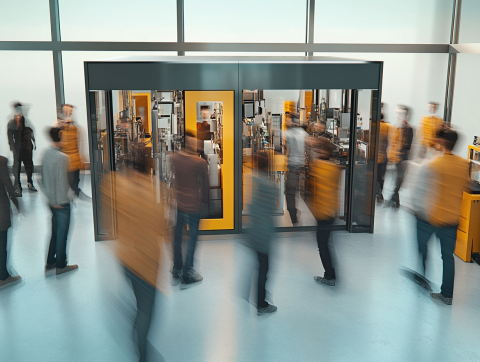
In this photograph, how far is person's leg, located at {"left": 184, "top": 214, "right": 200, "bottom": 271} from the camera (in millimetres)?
5133

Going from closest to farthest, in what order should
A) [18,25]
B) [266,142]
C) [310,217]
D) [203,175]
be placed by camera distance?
1. [203,175]
2. [310,217]
3. [266,142]
4. [18,25]

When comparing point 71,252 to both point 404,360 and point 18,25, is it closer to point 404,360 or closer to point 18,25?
point 404,360

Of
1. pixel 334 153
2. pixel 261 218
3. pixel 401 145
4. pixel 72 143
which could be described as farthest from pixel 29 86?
pixel 261 218

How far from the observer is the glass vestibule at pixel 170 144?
21.1ft

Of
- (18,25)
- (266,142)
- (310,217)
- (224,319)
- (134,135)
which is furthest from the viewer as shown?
(18,25)

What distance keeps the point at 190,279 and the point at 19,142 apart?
17.4ft

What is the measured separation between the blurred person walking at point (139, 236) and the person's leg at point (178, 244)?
156 cm

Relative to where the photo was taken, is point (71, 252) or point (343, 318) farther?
point (71, 252)

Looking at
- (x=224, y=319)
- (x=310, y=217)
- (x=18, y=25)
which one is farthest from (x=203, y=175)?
(x=18, y=25)

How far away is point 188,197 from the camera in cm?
502

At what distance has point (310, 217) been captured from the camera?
760cm

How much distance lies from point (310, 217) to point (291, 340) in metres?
3.53

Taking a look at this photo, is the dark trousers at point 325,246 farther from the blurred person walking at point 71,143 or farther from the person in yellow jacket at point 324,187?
the blurred person walking at point 71,143

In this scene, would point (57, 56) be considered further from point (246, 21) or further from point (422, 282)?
point (422, 282)
